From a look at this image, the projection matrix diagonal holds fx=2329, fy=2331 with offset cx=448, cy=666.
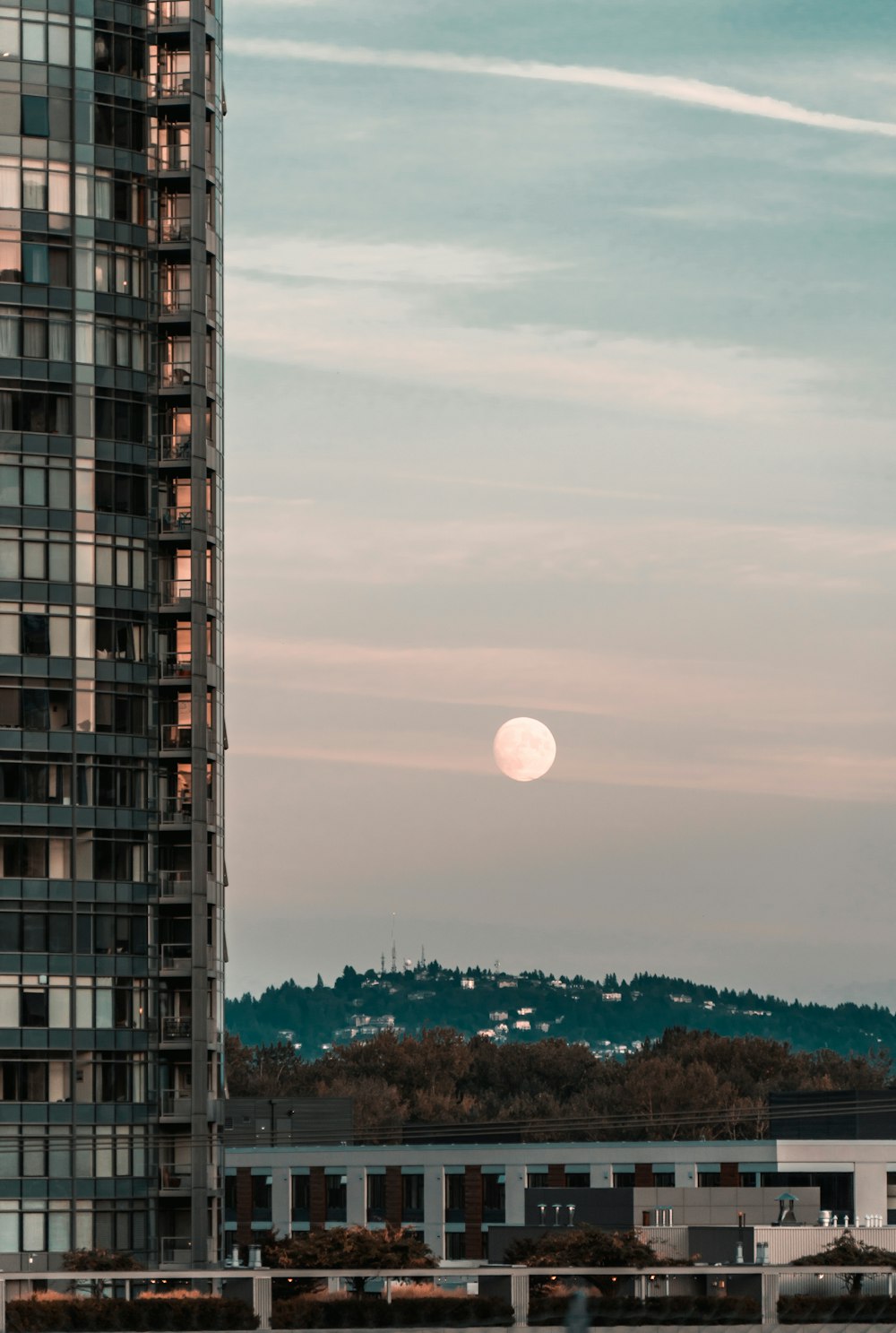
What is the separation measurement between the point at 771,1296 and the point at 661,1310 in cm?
488

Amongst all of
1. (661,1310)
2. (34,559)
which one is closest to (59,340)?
(34,559)

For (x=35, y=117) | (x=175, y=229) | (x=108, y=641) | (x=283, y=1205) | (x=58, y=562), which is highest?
(x=35, y=117)

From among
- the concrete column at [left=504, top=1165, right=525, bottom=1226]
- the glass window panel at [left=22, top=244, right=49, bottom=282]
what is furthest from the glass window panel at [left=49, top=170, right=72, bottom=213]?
the concrete column at [left=504, top=1165, right=525, bottom=1226]

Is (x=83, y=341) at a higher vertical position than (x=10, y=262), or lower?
lower

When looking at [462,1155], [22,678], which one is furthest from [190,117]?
[462,1155]

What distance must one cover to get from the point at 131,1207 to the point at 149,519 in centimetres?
3708

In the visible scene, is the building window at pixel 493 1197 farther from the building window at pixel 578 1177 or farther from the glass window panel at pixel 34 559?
the glass window panel at pixel 34 559

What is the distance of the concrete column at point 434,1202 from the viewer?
607 ft

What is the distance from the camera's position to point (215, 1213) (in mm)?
127938

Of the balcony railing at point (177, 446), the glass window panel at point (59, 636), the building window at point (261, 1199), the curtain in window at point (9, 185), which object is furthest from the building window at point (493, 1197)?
the curtain in window at point (9, 185)

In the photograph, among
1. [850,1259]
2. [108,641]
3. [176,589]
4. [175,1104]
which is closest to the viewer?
[850,1259]

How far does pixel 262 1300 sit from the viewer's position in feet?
327

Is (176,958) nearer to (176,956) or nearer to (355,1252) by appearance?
(176,956)

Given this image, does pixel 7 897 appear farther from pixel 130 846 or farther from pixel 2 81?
pixel 2 81
